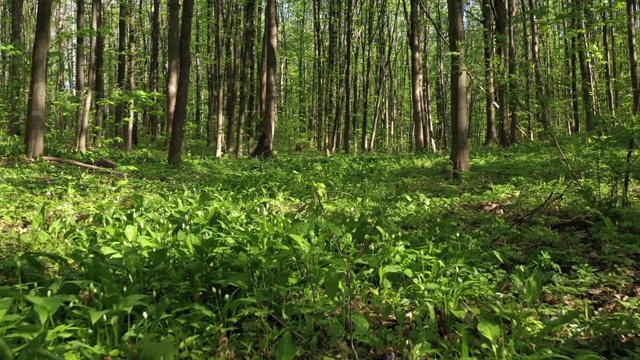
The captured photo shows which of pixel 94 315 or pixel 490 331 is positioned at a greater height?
pixel 94 315

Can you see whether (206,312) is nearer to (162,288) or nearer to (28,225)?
(162,288)

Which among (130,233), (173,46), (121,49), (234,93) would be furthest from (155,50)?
(130,233)

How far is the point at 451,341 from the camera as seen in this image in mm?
2885

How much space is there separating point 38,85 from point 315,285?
9.50 meters

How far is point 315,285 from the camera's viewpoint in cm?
329

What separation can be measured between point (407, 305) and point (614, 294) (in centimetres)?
174

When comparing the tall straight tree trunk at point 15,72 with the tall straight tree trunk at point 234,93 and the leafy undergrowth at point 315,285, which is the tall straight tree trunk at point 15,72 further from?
the leafy undergrowth at point 315,285

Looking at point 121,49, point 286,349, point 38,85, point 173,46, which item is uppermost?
point 121,49

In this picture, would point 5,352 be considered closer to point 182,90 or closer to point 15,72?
point 182,90

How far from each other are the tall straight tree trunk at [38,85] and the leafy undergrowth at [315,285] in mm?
4784

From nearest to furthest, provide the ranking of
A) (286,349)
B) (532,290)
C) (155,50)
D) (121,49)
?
(286,349)
(532,290)
(121,49)
(155,50)

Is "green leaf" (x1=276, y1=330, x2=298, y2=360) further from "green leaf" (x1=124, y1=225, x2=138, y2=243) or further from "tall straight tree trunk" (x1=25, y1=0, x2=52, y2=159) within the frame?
"tall straight tree trunk" (x1=25, y1=0, x2=52, y2=159)

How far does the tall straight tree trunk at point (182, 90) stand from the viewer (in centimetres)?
1157

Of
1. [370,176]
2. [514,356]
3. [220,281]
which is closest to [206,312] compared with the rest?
[220,281]
